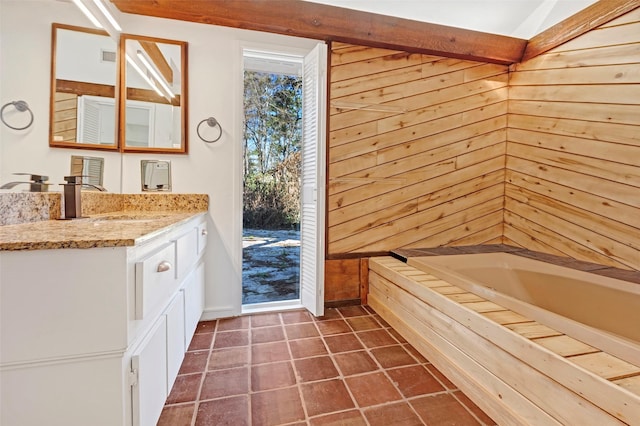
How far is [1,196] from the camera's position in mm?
1219

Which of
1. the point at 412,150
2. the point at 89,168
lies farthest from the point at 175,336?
the point at 412,150

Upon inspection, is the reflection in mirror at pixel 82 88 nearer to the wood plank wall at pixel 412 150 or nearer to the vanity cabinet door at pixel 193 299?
the vanity cabinet door at pixel 193 299

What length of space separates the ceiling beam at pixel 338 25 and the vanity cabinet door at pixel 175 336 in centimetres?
197

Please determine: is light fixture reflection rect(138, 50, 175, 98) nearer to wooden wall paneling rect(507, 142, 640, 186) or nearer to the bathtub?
the bathtub

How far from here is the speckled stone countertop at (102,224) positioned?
2.82 ft

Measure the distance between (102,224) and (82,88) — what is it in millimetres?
1080

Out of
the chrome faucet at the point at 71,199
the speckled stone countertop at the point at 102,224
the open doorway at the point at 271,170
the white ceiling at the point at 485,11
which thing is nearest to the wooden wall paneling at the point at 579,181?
the white ceiling at the point at 485,11

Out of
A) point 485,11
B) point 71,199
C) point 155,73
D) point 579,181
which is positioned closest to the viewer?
point 71,199

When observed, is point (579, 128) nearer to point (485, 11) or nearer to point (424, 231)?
point (485, 11)

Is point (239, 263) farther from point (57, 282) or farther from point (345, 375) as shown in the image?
point (57, 282)

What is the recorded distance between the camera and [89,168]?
6.46 ft

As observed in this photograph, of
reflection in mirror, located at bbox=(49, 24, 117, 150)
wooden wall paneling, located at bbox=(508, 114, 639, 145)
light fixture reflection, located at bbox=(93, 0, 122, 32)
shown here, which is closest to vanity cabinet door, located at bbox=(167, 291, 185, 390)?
reflection in mirror, located at bbox=(49, 24, 117, 150)

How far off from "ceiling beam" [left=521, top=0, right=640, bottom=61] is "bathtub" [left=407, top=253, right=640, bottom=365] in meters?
1.90

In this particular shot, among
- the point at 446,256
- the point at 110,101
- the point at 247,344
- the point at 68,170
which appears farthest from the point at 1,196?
the point at 446,256
